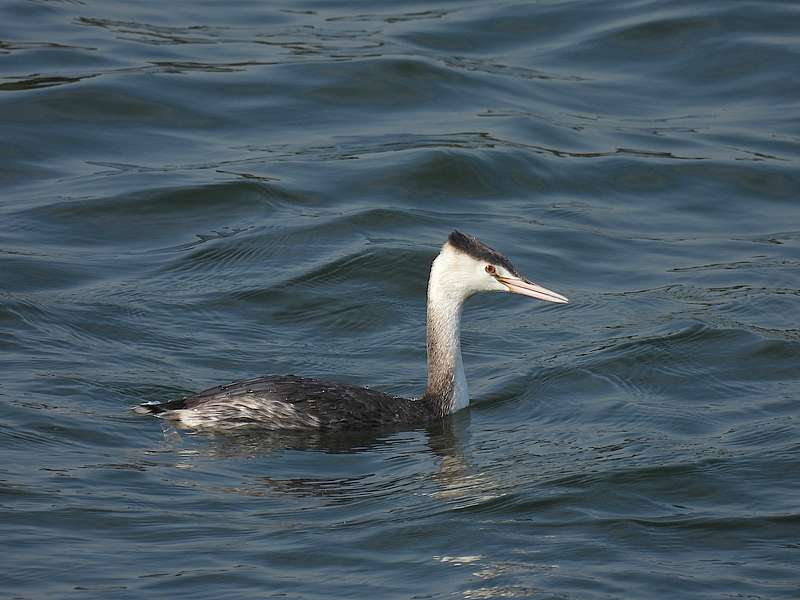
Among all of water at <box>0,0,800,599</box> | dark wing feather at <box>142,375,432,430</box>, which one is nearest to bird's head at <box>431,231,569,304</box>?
water at <box>0,0,800,599</box>

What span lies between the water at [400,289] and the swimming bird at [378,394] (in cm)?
15

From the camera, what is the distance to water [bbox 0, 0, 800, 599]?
8.36 metres

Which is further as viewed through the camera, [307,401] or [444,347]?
[444,347]

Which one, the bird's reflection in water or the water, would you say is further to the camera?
the bird's reflection in water

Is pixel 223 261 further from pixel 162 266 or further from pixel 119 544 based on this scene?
pixel 119 544

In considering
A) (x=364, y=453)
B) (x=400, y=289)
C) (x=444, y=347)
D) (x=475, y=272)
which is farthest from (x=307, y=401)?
(x=400, y=289)

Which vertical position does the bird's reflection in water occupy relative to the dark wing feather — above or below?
below

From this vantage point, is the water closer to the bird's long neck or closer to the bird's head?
the bird's long neck

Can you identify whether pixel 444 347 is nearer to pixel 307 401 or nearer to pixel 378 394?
pixel 378 394

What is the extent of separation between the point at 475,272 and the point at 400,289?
2.59 m

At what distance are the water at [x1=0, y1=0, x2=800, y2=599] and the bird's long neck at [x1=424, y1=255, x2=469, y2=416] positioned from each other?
16 centimetres

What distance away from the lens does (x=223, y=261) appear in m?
13.6

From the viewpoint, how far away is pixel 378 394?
10.4 m

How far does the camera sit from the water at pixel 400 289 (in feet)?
27.4
